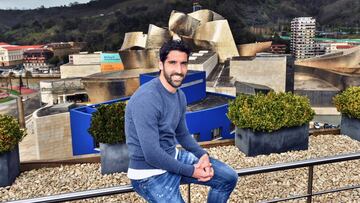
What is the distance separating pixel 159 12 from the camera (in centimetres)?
11044

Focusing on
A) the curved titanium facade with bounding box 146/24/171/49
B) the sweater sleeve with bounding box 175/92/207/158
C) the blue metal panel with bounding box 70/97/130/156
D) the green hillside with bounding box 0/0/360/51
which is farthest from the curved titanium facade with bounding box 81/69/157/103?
the green hillside with bounding box 0/0/360/51

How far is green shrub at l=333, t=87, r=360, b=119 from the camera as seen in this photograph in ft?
28.5

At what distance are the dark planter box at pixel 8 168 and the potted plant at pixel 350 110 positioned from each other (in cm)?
809

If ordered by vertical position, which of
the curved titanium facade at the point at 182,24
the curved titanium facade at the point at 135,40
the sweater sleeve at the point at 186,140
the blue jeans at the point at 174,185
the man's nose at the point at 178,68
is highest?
the curved titanium facade at the point at 182,24

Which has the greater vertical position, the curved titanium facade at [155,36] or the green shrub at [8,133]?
the curved titanium facade at [155,36]

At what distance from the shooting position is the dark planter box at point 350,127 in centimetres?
893

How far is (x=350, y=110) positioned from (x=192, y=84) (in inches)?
390

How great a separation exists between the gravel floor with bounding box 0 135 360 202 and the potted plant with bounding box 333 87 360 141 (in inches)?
62.1

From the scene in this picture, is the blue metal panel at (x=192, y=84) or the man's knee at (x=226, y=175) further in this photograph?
the blue metal panel at (x=192, y=84)

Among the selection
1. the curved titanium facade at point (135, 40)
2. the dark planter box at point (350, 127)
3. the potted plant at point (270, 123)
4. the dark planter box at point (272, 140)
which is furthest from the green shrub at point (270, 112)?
the curved titanium facade at point (135, 40)

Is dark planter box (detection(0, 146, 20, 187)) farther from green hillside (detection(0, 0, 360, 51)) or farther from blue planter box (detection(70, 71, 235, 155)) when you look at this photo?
green hillside (detection(0, 0, 360, 51))

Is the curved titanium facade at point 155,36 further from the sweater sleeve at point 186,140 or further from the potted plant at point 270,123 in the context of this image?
the sweater sleeve at point 186,140

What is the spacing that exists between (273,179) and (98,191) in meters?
5.32

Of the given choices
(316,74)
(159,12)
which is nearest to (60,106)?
(316,74)
